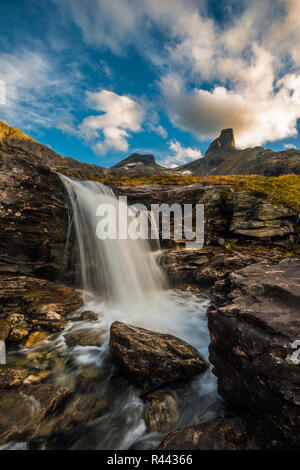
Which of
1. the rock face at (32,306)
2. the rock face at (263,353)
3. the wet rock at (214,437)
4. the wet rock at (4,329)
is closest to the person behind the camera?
the rock face at (263,353)

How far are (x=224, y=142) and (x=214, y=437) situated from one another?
17787 centimetres

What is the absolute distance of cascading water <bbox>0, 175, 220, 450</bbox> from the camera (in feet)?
14.3

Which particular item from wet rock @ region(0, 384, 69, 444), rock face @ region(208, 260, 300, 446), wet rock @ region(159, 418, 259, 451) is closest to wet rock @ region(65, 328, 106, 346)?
wet rock @ region(0, 384, 69, 444)

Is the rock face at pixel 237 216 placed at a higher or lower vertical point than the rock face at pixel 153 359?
higher

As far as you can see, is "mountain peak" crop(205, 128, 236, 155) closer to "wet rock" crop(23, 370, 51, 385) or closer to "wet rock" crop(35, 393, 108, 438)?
"wet rock" crop(23, 370, 51, 385)

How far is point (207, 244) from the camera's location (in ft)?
48.1

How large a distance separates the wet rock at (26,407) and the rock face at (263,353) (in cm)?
419

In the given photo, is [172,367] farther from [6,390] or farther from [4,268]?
[4,268]

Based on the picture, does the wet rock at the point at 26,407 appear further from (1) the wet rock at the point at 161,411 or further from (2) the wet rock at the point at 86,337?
(1) the wet rock at the point at 161,411

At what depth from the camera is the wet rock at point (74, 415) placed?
4.18m

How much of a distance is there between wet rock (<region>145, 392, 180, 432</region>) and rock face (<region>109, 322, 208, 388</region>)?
12.6 inches

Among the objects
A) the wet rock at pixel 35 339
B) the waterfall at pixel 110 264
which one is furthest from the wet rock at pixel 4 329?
the waterfall at pixel 110 264

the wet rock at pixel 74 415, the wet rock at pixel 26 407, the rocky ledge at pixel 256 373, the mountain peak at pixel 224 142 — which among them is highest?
the mountain peak at pixel 224 142

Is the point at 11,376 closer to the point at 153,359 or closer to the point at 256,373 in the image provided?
the point at 153,359
